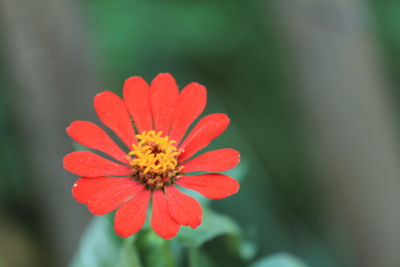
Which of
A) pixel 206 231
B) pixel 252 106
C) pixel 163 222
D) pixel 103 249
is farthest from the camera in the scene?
pixel 252 106

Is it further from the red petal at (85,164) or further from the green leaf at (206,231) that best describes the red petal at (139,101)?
the green leaf at (206,231)

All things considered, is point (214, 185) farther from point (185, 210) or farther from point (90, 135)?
point (90, 135)

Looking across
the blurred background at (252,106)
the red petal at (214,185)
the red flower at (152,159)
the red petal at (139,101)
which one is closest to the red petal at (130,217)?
the red flower at (152,159)

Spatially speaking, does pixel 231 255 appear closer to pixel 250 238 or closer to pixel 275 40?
pixel 250 238

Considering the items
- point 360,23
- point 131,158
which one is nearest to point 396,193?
point 360,23

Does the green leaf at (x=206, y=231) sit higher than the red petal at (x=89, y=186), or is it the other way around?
the red petal at (x=89, y=186)

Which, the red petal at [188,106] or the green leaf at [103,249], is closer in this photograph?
the red petal at [188,106]

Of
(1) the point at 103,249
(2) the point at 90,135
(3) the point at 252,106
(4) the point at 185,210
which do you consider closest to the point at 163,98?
(2) the point at 90,135
